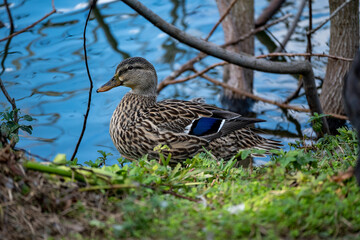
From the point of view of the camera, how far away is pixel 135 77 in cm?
616

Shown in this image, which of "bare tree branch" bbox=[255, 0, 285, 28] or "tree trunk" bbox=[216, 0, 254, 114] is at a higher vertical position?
"bare tree branch" bbox=[255, 0, 285, 28]

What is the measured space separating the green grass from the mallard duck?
5.87 ft

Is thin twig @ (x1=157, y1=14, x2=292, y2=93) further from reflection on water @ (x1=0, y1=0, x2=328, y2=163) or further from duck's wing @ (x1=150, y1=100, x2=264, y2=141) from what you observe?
duck's wing @ (x1=150, y1=100, x2=264, y2=141)

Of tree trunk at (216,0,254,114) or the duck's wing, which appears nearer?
the duck's wing

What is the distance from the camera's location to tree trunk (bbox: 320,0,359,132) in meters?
6.81

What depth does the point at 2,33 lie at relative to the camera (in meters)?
9.09

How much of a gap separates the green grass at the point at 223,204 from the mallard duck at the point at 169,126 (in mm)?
1789

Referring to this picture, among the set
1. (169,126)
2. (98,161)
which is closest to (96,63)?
(169,126)

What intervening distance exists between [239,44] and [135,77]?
297cm

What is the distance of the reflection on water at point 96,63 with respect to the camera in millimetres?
7871

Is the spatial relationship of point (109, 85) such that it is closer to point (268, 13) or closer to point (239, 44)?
point (239, 44)

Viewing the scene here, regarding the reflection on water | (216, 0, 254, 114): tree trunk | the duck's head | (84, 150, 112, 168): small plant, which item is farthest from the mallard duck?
(216, 0, 254, 114): tree trunk

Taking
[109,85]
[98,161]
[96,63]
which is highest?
[96,63]

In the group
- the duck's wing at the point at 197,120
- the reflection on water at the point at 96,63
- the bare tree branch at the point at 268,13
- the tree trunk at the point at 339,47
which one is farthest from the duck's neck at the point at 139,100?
the bare tree branch at the point at 268,13
